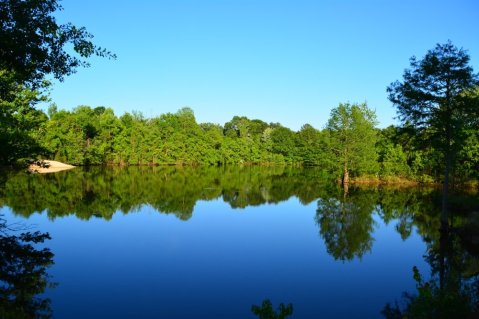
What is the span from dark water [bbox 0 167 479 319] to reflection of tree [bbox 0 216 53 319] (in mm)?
95

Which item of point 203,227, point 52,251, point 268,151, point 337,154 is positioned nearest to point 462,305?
point 52,251

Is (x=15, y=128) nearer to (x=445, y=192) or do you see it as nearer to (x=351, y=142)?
(x=445, y=192)

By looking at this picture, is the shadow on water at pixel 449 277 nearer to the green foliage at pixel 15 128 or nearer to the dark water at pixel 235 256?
the dark water at pixel 235 256

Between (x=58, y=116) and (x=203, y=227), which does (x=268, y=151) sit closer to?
(x=58, y=116)

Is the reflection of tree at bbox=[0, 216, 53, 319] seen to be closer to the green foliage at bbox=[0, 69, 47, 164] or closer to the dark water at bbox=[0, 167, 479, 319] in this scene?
the dark water at bbox=[0, 167, 479, 319]

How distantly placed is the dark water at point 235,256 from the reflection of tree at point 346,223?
0.40 feet

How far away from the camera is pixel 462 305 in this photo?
28.2 feet

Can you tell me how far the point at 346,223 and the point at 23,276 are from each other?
2243 centimetres

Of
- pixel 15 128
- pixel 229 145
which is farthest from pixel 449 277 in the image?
pixel 229 145

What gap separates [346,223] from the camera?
1157 inches

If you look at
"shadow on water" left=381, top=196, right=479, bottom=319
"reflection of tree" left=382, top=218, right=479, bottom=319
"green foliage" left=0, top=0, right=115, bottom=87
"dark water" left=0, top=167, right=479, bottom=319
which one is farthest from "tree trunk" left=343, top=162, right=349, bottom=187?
"green foliage" left=0, top=0, right=115, bottom=87

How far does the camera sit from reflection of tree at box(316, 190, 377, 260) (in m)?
22.7

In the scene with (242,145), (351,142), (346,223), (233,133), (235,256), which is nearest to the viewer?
(235,256)

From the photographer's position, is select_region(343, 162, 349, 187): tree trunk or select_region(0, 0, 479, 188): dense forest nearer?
select_region(0, 0, 479, 188): dense forest
